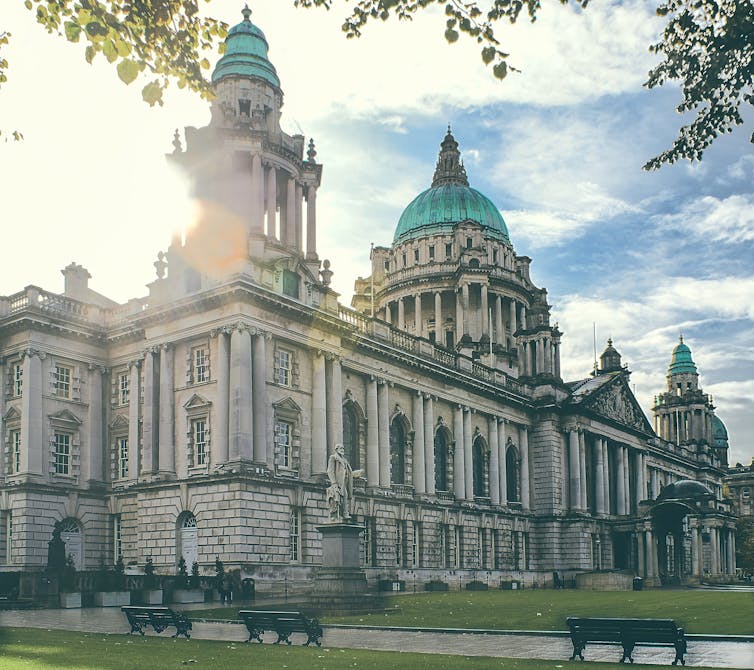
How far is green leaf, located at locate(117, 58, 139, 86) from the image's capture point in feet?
43.7

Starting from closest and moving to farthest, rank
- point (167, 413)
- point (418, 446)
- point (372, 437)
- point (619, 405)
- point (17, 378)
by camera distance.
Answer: point (167, 413)
point (17, 378)
point (372, 437)
point (418, 446)
point (619, 405)

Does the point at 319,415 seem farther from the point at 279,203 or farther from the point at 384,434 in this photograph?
the point at 279,203

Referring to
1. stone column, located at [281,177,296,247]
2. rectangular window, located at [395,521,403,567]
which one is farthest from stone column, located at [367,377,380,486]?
stone column, located at [281,177,296,247]

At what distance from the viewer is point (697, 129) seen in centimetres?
1795

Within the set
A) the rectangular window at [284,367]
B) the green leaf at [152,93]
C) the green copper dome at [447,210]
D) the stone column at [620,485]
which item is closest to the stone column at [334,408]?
the rectangular window at [284,367]

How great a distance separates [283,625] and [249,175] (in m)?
39.4

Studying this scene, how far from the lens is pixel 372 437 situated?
56031 millimetres

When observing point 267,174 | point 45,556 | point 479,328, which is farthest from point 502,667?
point 479,328

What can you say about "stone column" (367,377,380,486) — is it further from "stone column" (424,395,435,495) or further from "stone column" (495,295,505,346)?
"stone column" (495,295,505,346)

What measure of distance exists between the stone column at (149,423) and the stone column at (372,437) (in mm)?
12587

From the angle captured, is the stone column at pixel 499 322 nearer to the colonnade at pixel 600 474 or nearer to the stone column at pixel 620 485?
the colonnade at pixel 600 474

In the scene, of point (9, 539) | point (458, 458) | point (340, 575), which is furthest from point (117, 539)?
point (458, 458)

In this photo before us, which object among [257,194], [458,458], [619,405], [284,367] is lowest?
[458,458]

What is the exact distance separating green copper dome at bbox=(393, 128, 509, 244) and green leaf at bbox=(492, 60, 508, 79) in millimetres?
81155
